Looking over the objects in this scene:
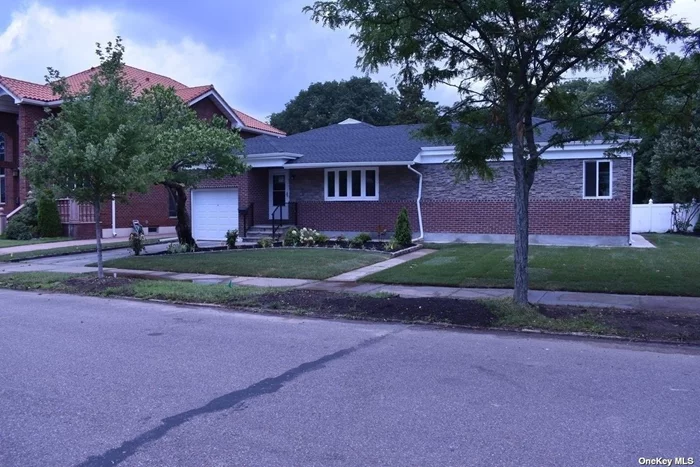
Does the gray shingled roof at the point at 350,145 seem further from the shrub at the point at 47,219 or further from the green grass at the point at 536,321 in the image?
the green grass at the point at 536,321

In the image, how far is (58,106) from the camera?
28547 mm

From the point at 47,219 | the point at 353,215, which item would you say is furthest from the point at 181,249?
the point at 47,219

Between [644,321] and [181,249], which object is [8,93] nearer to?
[181,249]

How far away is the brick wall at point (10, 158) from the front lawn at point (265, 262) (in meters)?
16.7

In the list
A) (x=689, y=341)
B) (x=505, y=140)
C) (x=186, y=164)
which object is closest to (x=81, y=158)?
(x=186, y=164)

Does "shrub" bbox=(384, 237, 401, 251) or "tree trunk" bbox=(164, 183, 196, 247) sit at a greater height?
"tree trunk" bbox=(164, 183, 196, 247)

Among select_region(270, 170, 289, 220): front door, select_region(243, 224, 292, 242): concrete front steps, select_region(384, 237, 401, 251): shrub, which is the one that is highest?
select_region(270, 170, 289, 220): front door

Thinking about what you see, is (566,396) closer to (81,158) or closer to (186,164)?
(81,158)

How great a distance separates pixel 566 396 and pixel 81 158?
1141 centimetres

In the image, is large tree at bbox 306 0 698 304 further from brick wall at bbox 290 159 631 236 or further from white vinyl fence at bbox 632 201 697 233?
white vinyl fence at bbox 632 201 697 233

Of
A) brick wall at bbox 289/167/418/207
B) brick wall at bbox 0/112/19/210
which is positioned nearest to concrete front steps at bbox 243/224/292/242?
brick wall at bbox 289/167/418/207

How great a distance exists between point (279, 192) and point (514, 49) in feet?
52.2

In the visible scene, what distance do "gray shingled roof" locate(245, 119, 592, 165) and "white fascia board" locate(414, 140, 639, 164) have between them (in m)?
0.29

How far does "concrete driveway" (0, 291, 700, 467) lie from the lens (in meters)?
4.62
